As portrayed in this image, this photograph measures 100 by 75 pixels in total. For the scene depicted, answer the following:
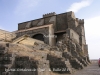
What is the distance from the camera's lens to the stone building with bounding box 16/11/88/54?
31.4 m

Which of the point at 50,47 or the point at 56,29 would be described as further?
the point at 56,29

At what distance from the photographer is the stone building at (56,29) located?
31.4 metres

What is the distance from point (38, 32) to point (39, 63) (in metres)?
22.2

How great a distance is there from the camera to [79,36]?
34812mm

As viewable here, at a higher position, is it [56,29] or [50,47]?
[56,29]

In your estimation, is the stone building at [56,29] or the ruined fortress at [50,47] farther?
the stone building at [56,29]

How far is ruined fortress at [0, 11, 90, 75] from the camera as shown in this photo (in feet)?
36.2

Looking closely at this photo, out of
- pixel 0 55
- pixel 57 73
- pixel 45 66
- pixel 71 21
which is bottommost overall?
pixel 57 73

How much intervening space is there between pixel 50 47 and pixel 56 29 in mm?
12985

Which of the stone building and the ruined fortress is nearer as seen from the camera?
the ruined fortress

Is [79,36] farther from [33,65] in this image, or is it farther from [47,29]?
[33,65]

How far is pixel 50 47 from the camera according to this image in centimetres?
2522

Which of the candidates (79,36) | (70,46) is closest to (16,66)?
(70,46)

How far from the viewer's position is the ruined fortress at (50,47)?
11.0m
